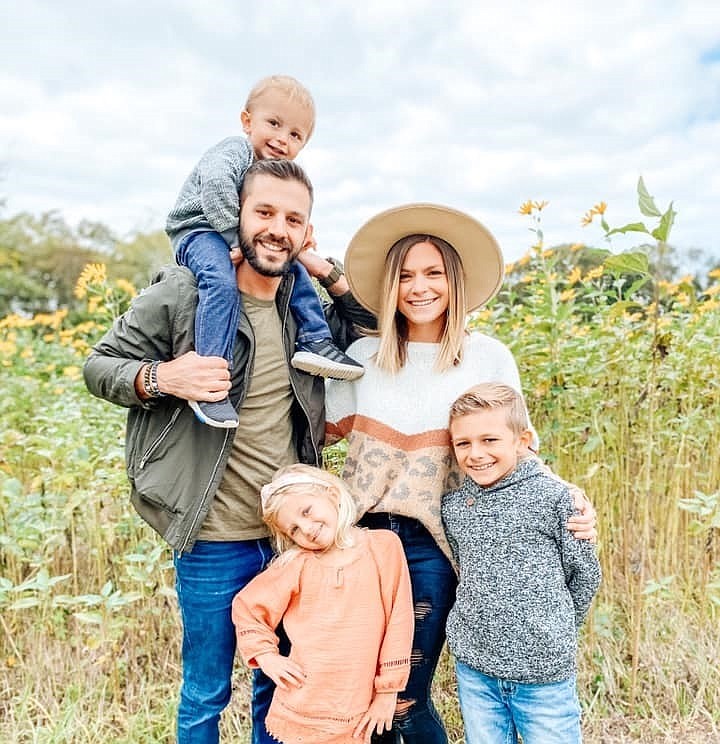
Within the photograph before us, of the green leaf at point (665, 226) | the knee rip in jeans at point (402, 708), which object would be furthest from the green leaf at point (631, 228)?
the knee rip in jeans at point (402, 708)

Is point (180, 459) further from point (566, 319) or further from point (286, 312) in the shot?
point (566, 319)

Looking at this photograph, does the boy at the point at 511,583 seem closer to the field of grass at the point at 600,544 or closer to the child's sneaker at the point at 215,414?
the child's sneaker at the point at 215,414

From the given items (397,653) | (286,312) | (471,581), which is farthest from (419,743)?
(286,312)

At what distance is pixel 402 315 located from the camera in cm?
211

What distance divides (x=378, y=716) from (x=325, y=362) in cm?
88

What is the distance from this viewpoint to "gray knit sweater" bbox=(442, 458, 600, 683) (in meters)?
1.78

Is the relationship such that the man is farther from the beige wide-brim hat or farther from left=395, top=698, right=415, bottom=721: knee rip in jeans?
left=395, top=698, right=415, bottom=721: knee rip in jeans

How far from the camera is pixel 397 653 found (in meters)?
1.87

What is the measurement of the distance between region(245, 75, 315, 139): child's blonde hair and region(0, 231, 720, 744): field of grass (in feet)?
3.03

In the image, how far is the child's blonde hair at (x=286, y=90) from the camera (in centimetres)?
227

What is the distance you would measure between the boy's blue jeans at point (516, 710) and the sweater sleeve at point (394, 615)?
0.51 feet

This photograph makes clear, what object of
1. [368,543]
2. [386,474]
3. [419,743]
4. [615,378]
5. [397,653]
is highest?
[615,378]

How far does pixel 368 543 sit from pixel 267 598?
0.92 feet

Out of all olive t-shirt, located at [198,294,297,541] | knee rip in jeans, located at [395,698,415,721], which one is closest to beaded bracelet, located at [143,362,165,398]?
olive t-shirt, located at [198,294,297,541]
